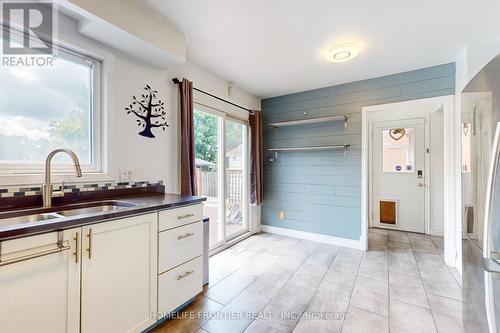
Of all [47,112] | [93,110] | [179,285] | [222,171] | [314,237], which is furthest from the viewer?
[314,237]

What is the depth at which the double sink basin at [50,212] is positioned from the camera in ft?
4.23

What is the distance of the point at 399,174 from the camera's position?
4.12 metres

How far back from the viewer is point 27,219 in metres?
1.35

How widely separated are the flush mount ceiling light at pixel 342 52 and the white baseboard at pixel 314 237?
2509 mm

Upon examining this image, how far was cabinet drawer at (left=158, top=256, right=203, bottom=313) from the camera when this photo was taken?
1605 mm

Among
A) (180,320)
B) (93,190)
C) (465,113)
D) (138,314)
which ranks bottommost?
(180,320)

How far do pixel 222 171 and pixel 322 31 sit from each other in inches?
82.7

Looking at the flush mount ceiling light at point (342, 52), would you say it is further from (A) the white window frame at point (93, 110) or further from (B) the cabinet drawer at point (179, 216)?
(A) the white window frame at point (93, 110)

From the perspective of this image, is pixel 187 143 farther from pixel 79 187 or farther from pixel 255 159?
pixel 255 159

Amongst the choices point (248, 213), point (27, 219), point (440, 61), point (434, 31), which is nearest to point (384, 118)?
point (440, 61)

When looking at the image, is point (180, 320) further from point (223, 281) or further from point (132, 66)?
point (132, 66)

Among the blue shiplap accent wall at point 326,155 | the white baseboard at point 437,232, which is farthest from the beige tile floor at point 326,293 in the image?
the white baseboard at point 437,232

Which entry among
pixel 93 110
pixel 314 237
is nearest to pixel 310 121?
pixel 314 237

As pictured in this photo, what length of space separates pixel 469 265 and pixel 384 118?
3768 millimetres
